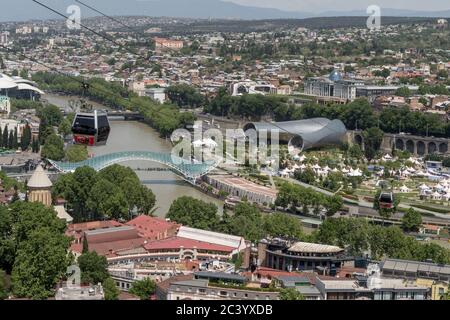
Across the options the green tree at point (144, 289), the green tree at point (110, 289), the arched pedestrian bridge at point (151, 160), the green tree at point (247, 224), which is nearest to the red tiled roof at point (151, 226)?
the green tree at point (247, 224)

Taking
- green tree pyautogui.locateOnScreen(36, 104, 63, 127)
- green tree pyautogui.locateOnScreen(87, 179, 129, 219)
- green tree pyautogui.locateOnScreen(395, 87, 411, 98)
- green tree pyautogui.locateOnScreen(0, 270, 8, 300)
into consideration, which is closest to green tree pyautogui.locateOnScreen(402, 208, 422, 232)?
green tree pyautogui.locateOnScreen(87, 179, 129, 219)

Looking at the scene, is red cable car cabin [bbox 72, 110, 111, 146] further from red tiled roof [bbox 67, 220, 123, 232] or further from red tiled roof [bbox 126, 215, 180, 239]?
red tiled roof [bbox 67, 220, 123, 232]

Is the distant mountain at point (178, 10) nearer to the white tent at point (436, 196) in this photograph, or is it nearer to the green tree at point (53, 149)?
the green tree at point (53, 149)

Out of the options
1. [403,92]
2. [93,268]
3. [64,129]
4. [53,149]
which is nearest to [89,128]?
[93,268]

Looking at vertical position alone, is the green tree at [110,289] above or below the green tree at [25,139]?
above

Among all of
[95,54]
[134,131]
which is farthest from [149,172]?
[95,54]
